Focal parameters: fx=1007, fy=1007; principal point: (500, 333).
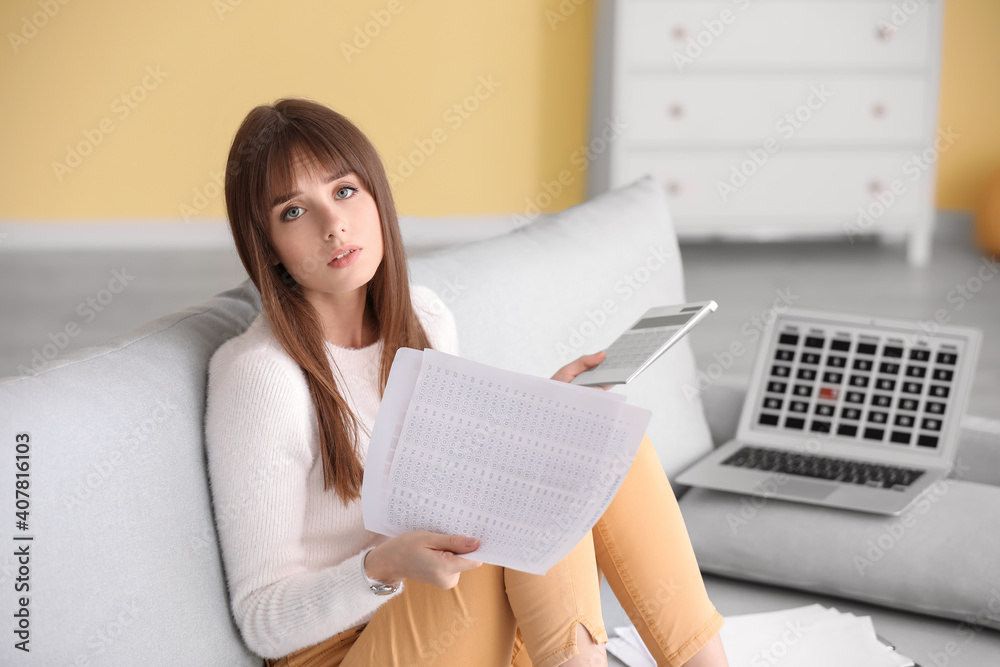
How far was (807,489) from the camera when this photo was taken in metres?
1.56

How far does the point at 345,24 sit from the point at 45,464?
423cm

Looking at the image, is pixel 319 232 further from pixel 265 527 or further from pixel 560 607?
pixel 560 607

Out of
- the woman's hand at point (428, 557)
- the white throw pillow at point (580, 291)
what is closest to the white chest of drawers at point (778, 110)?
the white throw pillow at point (580, 291)

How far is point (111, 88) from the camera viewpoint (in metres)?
4.82

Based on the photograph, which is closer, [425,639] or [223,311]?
[425,639]

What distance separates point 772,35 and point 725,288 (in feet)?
4.15

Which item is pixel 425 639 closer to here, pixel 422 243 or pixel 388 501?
pixel 388 501

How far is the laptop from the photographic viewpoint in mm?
1594

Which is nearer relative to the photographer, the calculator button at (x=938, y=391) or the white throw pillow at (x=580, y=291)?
the white throw pillow at (x=580, y=291)

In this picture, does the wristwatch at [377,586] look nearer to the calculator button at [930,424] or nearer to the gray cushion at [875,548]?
the gray cushion at [875,548]

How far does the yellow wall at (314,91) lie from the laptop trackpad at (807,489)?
3.65 meters

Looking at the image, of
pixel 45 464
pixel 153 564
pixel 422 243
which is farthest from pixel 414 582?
pixel 422 243

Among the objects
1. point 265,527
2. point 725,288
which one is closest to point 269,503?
point 265,527

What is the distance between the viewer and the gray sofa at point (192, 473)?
0.91 meters
